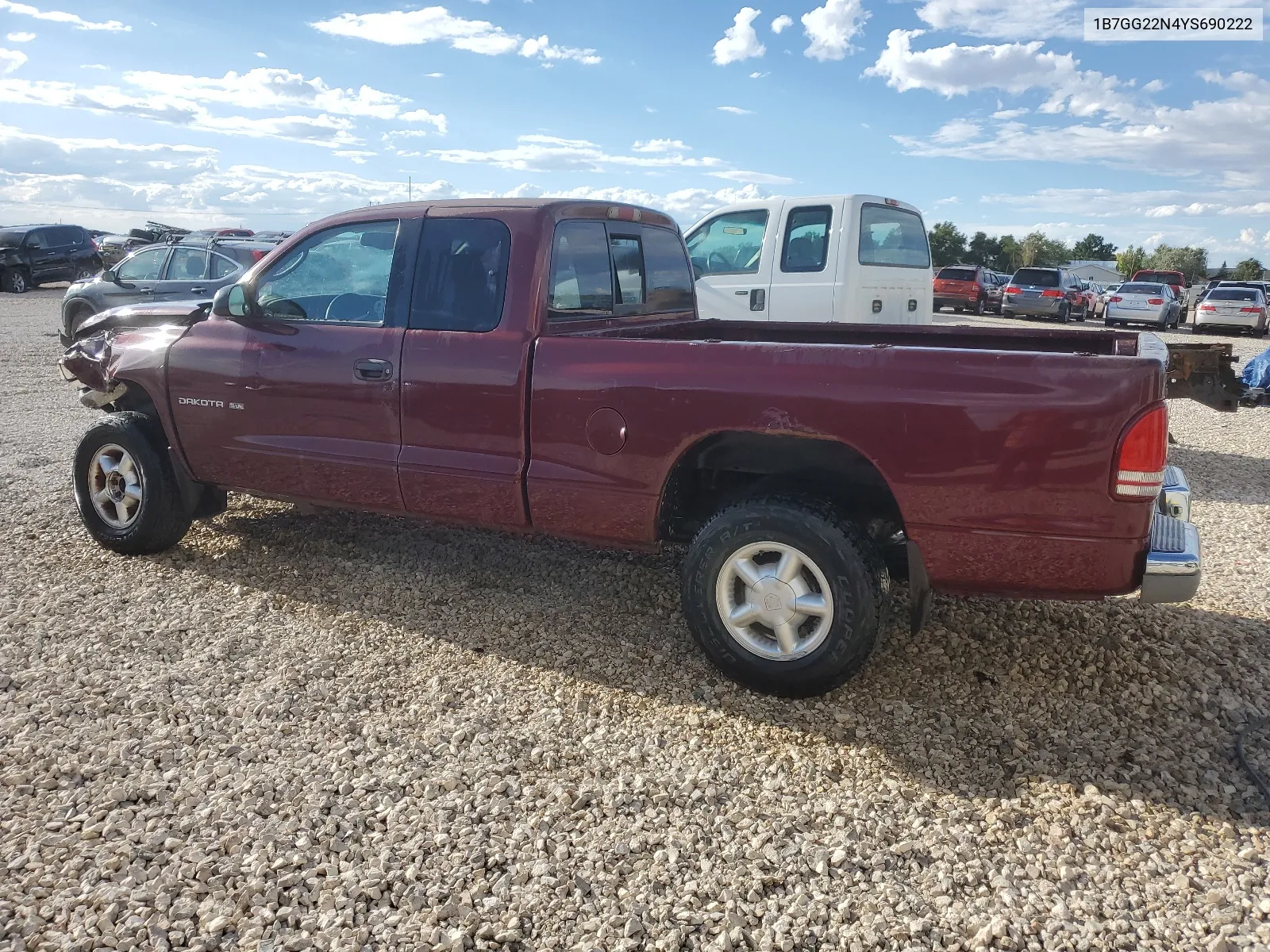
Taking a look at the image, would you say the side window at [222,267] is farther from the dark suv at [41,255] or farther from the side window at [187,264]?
the dark suv at [41,255]

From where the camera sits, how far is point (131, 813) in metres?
2.84

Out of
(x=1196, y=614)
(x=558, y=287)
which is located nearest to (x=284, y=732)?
(x=558, y=287)

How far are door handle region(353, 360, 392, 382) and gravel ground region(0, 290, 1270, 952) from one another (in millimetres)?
1093

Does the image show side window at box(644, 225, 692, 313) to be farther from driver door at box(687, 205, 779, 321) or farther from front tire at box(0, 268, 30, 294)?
front tire at box(0, 268, 30, 294)

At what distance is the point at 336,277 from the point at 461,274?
2.52 feet

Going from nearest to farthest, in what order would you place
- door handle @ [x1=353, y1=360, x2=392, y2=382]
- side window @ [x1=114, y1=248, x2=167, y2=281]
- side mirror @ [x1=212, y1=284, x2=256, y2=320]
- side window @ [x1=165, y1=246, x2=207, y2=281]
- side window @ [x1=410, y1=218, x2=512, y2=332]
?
side window @ [x1=410, y1=218, x2=512, y2=332] < door handle @ [x1=353, y1=360, x2=392, y2=382] < side mirror @ [x1=212, y1=284, x2=256, y2=320] < side window @ [x1=165, y1=246, x2=207, y2=281] < side window @ [x1=114, y1=248, x2=167, y2=281]

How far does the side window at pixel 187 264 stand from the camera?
12.6 m

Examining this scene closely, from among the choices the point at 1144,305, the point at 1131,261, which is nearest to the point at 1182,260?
the point at 1131,261

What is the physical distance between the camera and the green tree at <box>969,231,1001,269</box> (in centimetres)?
7606

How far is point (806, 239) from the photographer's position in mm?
8281

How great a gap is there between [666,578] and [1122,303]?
2493 centimetres

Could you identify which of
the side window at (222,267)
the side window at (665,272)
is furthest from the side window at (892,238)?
the side window at (222,267)

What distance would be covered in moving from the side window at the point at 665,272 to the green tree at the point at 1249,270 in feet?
233

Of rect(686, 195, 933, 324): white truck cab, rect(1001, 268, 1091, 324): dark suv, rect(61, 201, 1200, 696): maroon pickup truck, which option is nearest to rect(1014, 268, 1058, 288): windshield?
rect(1001, 268, 1091, 324): dark suv
